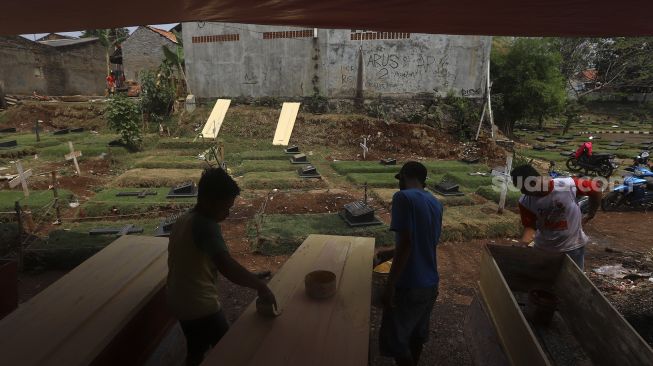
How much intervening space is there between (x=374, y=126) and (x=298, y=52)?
4.29 metres

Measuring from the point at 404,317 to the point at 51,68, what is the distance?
28555 millimetres

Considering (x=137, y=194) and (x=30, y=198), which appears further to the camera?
(x=137, y=194)

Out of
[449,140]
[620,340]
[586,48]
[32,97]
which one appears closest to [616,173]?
[449,140]

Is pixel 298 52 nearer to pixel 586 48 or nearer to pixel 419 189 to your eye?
pixel 419 189

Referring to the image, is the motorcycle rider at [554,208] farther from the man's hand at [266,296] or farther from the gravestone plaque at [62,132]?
the gravestone plaque at [62,132]

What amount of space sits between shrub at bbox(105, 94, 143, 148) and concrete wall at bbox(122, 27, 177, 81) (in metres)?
15.4

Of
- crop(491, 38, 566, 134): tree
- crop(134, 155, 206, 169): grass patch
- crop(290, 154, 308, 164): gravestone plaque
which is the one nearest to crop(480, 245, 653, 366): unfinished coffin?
crop(290, 154, 308, 164): gravestone plaque

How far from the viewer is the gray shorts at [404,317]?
2730 millimetres

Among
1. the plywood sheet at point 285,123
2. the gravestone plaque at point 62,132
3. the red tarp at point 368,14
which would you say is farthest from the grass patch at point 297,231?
the gravestone plaque at point 62,132

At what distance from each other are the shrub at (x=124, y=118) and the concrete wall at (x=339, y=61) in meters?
4.22

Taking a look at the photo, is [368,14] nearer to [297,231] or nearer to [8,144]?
[297,231]

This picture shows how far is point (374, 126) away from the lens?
14.1m

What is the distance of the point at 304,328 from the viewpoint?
7.70ft

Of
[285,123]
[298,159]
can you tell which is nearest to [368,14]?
[298,159]
